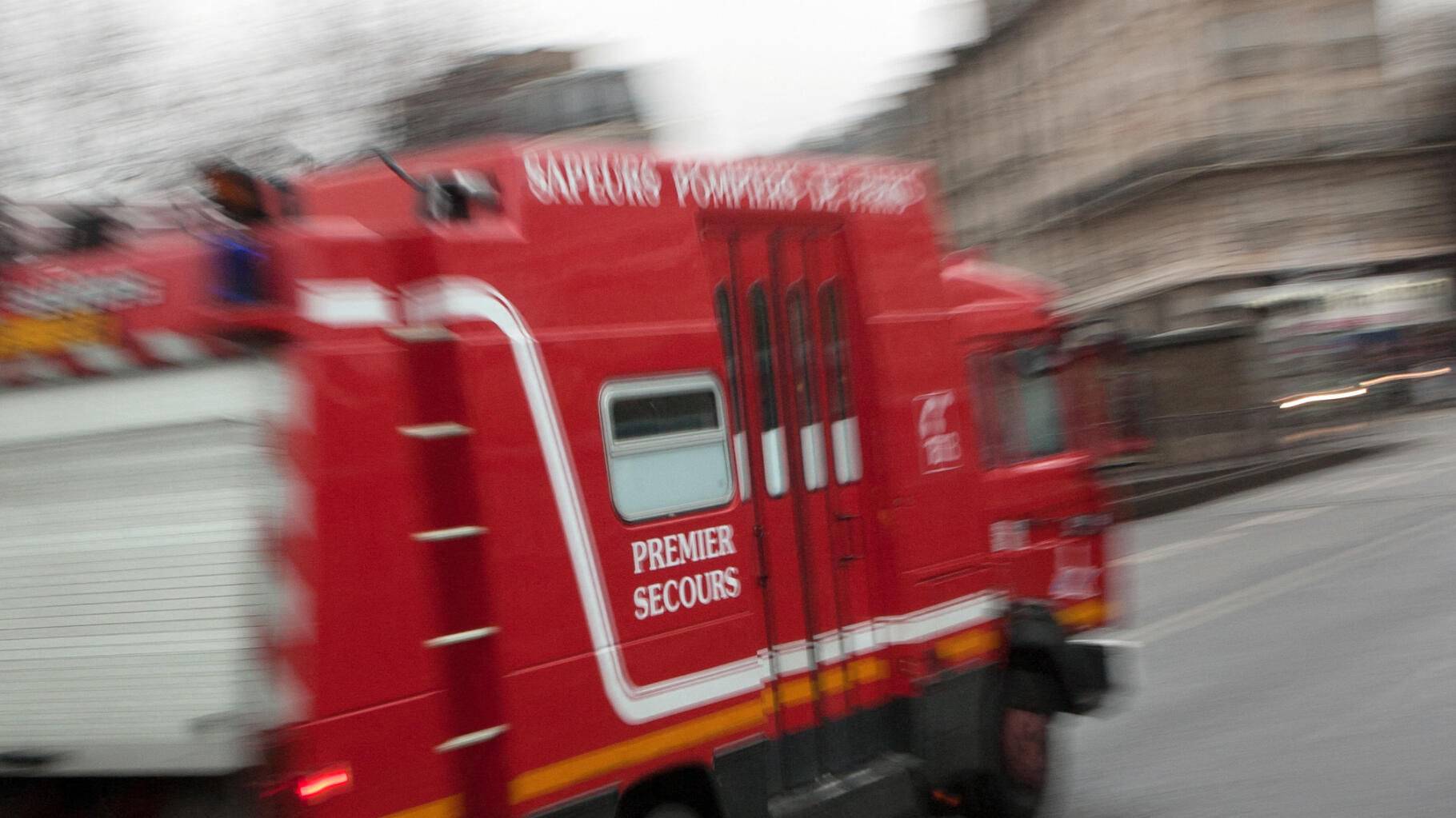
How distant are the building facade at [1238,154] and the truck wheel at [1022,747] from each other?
37.7 m

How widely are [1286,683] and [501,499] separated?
20.8 feet

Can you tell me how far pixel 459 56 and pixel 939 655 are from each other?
54.2 ft

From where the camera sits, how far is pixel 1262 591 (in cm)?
1252

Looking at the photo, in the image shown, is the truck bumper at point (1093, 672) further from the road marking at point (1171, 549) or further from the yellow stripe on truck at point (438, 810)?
the road marking at point (1171, 549)

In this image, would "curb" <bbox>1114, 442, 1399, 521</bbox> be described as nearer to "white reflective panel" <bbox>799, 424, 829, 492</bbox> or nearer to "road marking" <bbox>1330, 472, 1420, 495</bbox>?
"road marking" <bbox>1330, 472, 1420, 495</bbox>

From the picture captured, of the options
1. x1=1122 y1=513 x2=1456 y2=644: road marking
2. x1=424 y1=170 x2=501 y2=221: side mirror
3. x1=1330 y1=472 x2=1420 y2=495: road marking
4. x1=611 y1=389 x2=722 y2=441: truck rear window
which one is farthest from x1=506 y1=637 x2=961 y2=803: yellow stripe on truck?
x1=1330 y1=472 x2=1420 y2=495: road marking

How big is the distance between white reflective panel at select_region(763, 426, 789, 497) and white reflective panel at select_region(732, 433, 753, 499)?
0.12 m

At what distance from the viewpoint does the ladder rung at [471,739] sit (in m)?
3.96

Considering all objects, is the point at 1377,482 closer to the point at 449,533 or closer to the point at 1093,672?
the point at 1093,672

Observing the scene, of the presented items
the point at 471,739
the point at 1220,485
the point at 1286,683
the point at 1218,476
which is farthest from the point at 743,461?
the point at 1218,476

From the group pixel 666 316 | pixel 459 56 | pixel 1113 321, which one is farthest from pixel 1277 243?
pixel 666 316

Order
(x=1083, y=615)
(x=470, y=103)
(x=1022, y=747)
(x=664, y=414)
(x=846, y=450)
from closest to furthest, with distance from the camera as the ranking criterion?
(x=664, y=414) < (x=846, y=450) < (x=1022, y=747) < (x=1083, y=615) < (x=470, y=103)

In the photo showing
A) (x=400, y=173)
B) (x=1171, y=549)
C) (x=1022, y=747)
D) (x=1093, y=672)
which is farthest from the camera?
(x=1171, y=549)

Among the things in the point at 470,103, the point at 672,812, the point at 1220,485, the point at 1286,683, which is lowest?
the point at 1286,683
